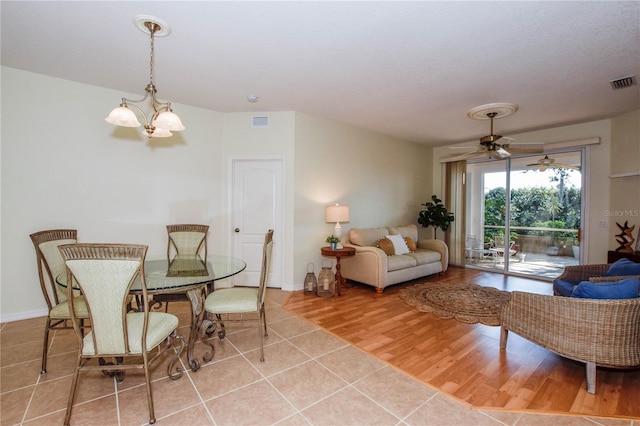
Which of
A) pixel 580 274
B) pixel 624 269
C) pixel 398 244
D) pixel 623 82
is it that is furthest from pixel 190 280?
pixel 623 82

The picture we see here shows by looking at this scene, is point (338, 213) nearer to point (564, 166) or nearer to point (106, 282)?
point (106, 282)

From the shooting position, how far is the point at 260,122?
444 cm

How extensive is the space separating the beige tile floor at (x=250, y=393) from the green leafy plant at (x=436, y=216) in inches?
168

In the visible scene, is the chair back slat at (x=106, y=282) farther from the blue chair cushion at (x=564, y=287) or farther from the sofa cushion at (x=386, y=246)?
the blue chair cushion at (x=564, y=287)

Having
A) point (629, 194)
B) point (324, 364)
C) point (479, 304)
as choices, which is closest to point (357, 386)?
point (324, 364)

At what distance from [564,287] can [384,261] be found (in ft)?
6.91

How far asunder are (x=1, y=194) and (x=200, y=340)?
2.72 meters

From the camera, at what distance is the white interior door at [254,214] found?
4484 mm

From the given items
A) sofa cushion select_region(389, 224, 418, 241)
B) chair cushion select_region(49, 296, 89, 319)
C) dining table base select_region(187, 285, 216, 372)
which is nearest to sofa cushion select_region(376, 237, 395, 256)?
sofa cushion select_region(389, 224, 418, 241)

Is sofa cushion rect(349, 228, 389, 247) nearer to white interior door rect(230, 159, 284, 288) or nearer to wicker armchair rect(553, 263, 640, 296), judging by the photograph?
white interior door rect(230, 159, 284, 288)

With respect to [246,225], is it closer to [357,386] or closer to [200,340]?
[200,340]

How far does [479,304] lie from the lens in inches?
149

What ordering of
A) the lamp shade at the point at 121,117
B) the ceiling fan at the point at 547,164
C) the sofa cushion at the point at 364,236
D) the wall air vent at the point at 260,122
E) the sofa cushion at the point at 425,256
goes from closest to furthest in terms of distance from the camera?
the lamp shade at the point at 121,117
the wall air vent at the point at 260,122
the sofa cushion at the point at 364,236
the sofa cushion at the point at 425,256
the ceiling fan at the point at 547,164

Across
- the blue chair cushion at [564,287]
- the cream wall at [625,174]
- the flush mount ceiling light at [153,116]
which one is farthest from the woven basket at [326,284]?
the cream wall at [625,174]
